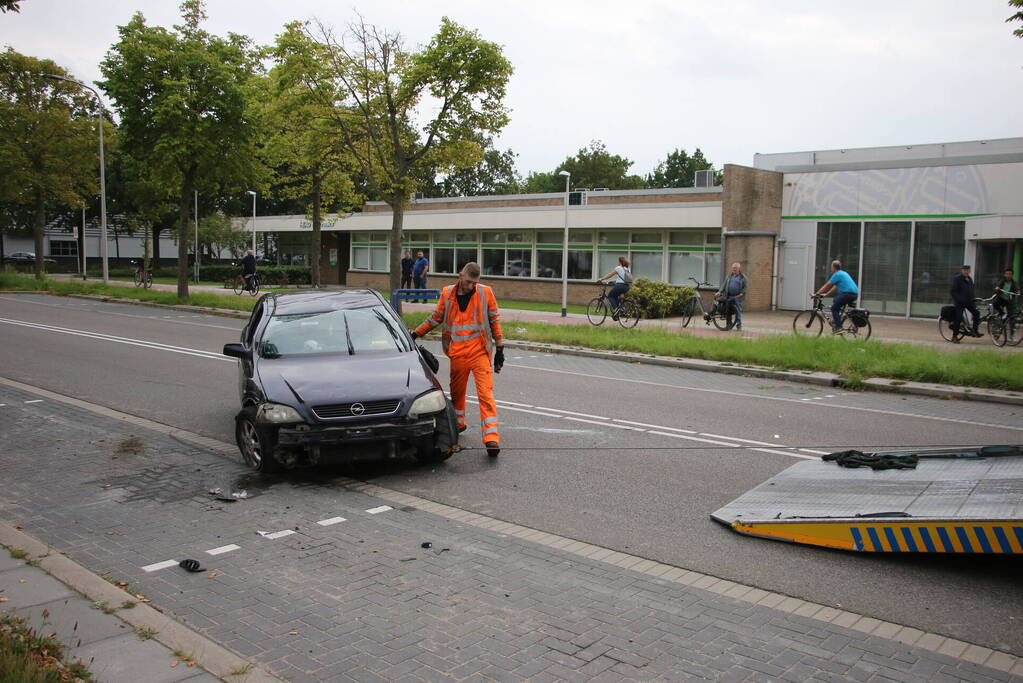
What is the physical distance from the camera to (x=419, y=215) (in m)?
40.2

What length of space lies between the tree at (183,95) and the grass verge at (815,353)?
13.4 metres

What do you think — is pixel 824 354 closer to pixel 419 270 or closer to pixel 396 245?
pixel 396 245

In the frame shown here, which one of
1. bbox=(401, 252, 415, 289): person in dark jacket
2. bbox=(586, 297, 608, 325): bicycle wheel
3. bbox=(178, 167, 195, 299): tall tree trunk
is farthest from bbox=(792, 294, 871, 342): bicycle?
bbox=(178, 167, 195, 299): tall tree trunk

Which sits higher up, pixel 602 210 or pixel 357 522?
pixel 602 210

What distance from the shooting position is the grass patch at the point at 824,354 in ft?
42.4

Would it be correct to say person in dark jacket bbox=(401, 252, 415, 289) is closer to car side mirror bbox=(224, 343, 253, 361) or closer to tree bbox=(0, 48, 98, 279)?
tree bbox=(0, 48, 98, 279)

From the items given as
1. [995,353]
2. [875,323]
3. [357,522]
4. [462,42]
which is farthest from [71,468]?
[875,323]

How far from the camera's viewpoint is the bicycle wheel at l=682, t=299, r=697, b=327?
22.0m

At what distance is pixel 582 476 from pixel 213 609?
3.58m

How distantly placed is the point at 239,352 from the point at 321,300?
1116 mm

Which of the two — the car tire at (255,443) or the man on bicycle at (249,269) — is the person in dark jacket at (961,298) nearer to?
the car tire at (255,443)


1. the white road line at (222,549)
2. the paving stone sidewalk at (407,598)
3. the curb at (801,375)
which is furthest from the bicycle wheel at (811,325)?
the white road line at (222,549)

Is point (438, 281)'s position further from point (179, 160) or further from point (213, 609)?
point (213, 609)

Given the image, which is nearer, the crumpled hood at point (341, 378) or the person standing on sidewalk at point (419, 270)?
the crumpled hood at point (341, 378)
